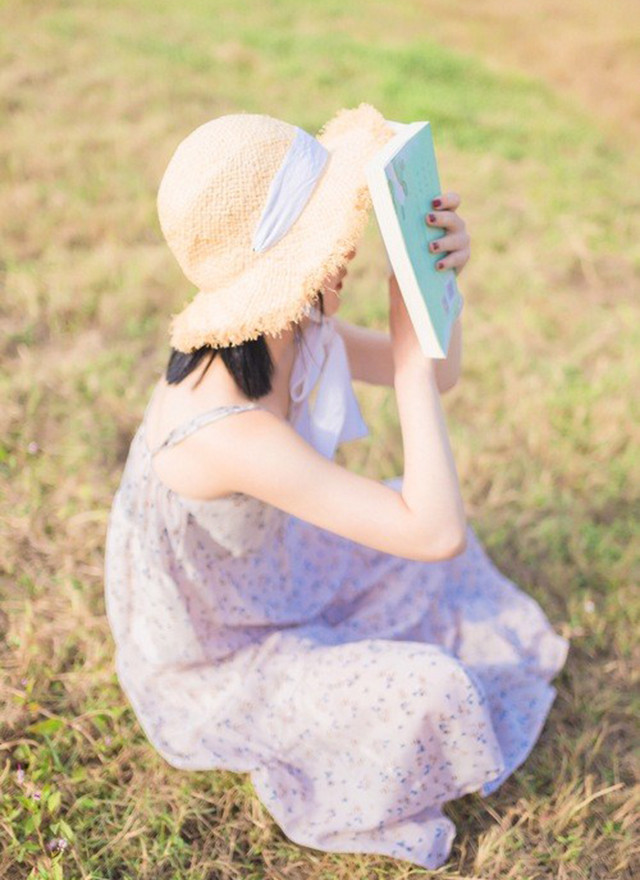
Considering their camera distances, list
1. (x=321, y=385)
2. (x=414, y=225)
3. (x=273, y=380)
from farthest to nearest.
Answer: (x=321, y=385) < (x=273, y=380) < (x=414, y=225)

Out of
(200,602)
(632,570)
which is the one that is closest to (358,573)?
(200,602)

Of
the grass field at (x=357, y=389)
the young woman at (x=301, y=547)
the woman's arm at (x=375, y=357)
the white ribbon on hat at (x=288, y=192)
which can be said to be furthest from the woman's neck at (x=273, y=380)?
the grass field at (x=357, y=389)

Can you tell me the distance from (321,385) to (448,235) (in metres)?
0.43

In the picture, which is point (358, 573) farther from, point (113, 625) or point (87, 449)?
point (87, 449)

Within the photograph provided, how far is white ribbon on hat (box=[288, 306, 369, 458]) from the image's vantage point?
1738 millimetres

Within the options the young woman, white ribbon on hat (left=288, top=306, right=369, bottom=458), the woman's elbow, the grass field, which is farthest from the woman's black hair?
the grass field

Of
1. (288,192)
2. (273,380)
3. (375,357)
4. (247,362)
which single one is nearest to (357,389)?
(375,357)

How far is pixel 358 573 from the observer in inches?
83.8

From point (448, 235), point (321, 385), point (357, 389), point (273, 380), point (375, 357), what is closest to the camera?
point (448, 235)

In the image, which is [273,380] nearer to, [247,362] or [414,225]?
[247,362]

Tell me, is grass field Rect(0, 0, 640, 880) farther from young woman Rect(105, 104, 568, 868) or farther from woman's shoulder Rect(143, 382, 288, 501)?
woman's shoulder Rect(143, 382, 288, 501)

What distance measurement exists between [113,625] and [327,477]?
71 centimetres

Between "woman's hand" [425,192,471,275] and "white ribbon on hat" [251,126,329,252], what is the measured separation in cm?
20

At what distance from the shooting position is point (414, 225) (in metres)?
1.35
